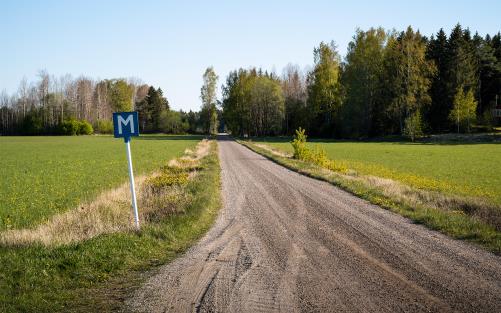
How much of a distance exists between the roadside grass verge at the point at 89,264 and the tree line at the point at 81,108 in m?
113

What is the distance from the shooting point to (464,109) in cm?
6450

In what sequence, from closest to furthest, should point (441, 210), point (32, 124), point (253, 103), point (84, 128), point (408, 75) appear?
1. point (441, 210)
2. point (408, 75)
3. point (253, 103)
4. point (84, 128)
5. point (32, 124)

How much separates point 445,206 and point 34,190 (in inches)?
742

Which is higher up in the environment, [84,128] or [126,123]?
[84,128]

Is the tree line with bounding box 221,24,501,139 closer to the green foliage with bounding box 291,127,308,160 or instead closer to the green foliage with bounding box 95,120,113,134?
the green foliage with bounding box 291,127,308,160

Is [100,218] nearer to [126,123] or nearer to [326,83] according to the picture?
[126,123]

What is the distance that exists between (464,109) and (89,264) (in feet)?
228

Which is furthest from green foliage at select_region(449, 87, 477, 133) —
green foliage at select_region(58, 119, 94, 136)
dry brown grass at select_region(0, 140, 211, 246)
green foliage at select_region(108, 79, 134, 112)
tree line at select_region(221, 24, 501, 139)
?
green foliage at select_region(58, 119, 94, 136)

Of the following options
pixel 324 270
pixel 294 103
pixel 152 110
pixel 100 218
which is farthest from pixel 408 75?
pixel 152 110

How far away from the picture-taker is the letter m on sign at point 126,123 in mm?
10555

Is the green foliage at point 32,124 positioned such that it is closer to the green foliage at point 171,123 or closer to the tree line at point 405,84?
the green foliage at point 171,123

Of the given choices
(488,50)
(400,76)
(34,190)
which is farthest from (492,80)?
(34,190)

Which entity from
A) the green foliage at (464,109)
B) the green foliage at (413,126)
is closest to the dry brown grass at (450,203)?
the green foliage at (413,126)

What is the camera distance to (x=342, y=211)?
42.1ft
